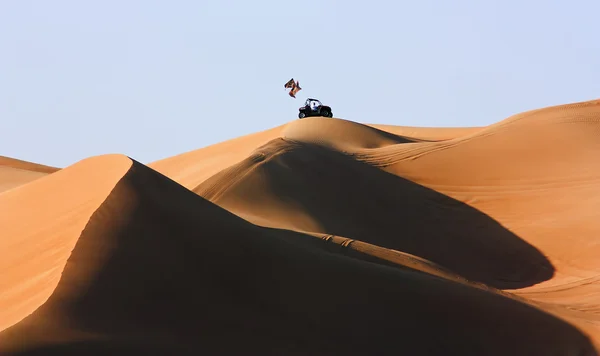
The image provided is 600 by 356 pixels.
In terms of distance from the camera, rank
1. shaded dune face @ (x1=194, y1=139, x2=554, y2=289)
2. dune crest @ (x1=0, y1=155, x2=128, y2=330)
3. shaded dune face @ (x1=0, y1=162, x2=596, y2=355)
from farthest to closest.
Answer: shaded dune face @ (x1=194, y1=139, x2=554, y2=289) < dune crest @ (x1=0, y1=155, x2=128, y2=330) < shaded dune face @ (x1=0, y1=162, x2=596, y2=355)

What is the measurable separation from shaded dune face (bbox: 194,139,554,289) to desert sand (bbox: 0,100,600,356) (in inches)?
2.0

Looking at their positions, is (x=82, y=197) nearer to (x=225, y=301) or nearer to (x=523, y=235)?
(x=225, y=301)

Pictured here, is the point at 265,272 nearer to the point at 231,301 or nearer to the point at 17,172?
the point at 231,301

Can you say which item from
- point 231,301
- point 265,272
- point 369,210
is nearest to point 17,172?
point 369,210

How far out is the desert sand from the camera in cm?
966

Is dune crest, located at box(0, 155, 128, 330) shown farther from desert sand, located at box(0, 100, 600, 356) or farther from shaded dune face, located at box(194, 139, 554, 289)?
shaded dune face, located at box(194, 139, 554, 289)

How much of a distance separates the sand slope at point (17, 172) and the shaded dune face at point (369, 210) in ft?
26.5

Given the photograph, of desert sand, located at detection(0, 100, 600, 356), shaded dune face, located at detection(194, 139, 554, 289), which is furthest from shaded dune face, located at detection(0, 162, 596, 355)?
shaded dune face, located at detection(194, 139, 554, 289)

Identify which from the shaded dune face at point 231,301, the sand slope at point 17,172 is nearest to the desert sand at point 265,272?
the shaded dune face at point 231,301

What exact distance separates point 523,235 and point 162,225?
10851 mm

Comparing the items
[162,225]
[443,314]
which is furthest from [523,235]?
[162,225]

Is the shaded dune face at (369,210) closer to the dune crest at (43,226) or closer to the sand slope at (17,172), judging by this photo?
the dune crest at (43,226)

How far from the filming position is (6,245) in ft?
38.4

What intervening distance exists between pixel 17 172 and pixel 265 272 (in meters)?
19.7
